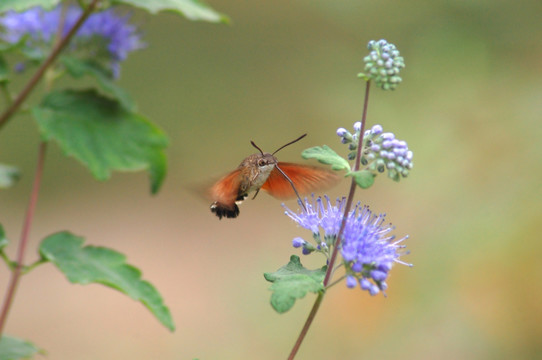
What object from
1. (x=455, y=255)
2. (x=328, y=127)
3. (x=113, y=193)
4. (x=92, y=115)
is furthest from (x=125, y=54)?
(x=113, y=193)

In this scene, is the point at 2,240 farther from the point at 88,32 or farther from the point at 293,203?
the point at 293,203

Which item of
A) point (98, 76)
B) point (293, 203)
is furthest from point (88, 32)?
point (293, 203)

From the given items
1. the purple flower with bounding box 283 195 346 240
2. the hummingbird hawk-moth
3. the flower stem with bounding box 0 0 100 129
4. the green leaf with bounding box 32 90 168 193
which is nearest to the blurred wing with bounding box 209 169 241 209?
the hummingbird hawk-moth

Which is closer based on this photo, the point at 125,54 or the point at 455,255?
the point at 125,54

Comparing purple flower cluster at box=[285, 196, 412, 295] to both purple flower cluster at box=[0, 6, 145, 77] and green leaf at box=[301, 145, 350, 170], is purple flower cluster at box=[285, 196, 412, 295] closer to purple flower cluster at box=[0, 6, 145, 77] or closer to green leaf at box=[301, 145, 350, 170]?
green leaf at box=[301, 145, 350, 170]

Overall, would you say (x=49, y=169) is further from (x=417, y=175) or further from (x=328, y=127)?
(x=417, y=175)

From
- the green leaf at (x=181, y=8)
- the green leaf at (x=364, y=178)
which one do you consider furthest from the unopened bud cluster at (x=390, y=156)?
the green leaf at (x=181, y=8)

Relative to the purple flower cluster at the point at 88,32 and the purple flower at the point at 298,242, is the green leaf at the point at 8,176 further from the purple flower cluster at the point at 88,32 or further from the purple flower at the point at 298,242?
the purple flower at the point at 298,242
